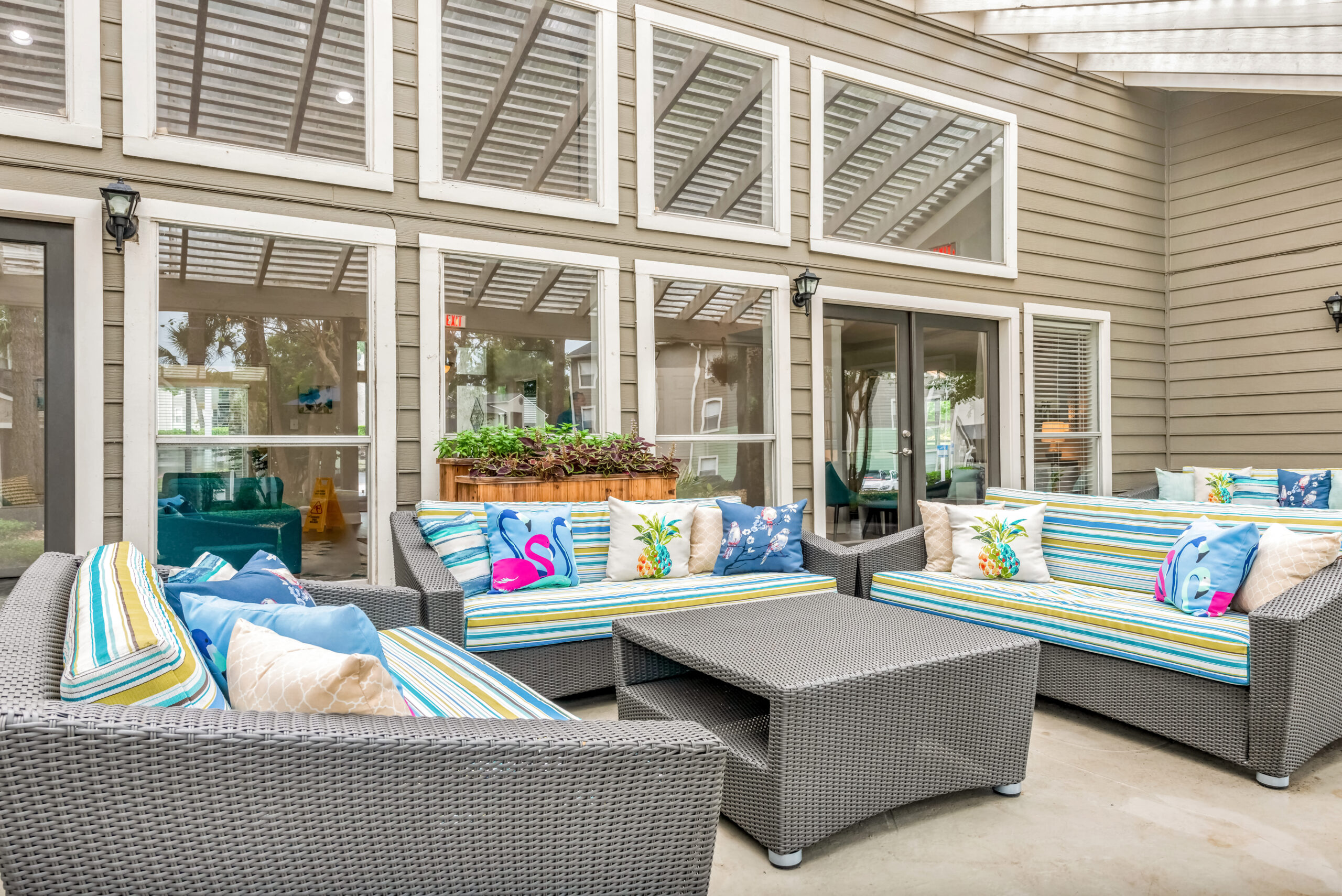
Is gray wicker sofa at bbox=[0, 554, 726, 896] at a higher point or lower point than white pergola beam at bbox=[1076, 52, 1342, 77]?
lower

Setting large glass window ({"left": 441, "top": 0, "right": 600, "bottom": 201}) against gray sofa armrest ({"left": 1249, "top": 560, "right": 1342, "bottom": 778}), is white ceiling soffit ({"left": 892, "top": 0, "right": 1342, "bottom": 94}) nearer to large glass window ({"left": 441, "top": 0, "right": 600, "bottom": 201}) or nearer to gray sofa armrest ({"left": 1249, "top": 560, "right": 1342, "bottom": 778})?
large glass window ({"left": 441, "top": 0, "right": 600, "bottom": 201})

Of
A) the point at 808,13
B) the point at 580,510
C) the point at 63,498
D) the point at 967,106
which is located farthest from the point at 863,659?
the point at 967,106

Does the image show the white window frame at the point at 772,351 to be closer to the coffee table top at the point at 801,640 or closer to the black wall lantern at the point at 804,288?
the black wall lantern at the point at 804,288

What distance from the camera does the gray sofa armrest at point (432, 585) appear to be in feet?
9.37

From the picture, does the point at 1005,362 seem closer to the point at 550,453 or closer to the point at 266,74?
the point at 550,453

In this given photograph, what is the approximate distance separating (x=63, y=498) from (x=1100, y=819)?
13.3 ft

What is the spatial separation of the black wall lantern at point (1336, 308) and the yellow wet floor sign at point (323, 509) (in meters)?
6.59

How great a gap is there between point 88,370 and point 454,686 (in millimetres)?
2602

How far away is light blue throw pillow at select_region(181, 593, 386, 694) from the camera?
157cm

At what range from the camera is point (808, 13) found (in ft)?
17.2

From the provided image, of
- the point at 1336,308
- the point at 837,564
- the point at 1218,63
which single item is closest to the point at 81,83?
the point at 837,564

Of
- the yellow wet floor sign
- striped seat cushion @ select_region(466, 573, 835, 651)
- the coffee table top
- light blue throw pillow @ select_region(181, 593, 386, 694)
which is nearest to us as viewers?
light blue throw pillow @ select_region(181, 593, 386, 694)

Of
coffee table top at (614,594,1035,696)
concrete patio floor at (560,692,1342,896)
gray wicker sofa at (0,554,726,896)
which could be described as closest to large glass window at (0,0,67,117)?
gray wicker sofa at (0,554,726,896)

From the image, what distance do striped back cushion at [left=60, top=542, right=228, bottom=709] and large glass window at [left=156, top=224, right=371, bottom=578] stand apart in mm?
2396
